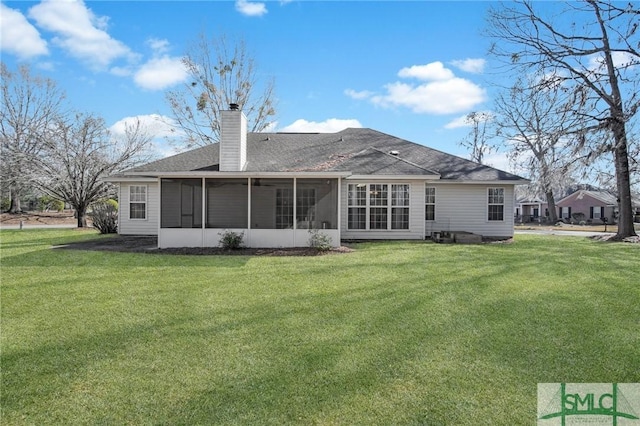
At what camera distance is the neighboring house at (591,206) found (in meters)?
45.1

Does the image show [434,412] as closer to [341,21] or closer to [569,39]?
[341,21]

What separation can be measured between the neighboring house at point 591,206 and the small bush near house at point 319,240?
139 feet

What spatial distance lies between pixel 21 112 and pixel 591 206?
60.2 m

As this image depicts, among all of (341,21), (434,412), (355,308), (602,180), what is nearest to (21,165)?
(341,21)

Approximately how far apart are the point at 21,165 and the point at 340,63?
21923 millimetres

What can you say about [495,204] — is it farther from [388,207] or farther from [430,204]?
[388,207]

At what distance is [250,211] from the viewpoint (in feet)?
39.6

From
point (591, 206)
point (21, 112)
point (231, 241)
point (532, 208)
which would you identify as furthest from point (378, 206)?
point (532, 208)

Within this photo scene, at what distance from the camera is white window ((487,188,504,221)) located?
15961 mm

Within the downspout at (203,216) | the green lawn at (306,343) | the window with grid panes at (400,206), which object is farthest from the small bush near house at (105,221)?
the window with grid panes at (400,206)

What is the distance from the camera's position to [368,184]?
14.1 metres

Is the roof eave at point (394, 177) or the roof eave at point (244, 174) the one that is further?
the roof eave at point (394, 177)

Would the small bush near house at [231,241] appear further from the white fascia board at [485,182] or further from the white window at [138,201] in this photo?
the white fascia board at [485,182]

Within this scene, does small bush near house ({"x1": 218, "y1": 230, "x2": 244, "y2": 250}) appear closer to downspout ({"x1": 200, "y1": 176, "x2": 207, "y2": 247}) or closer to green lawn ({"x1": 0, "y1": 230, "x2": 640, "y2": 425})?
downspout ({"x1": 200, "y1": 176, "x2": 207, "y2": 247})
